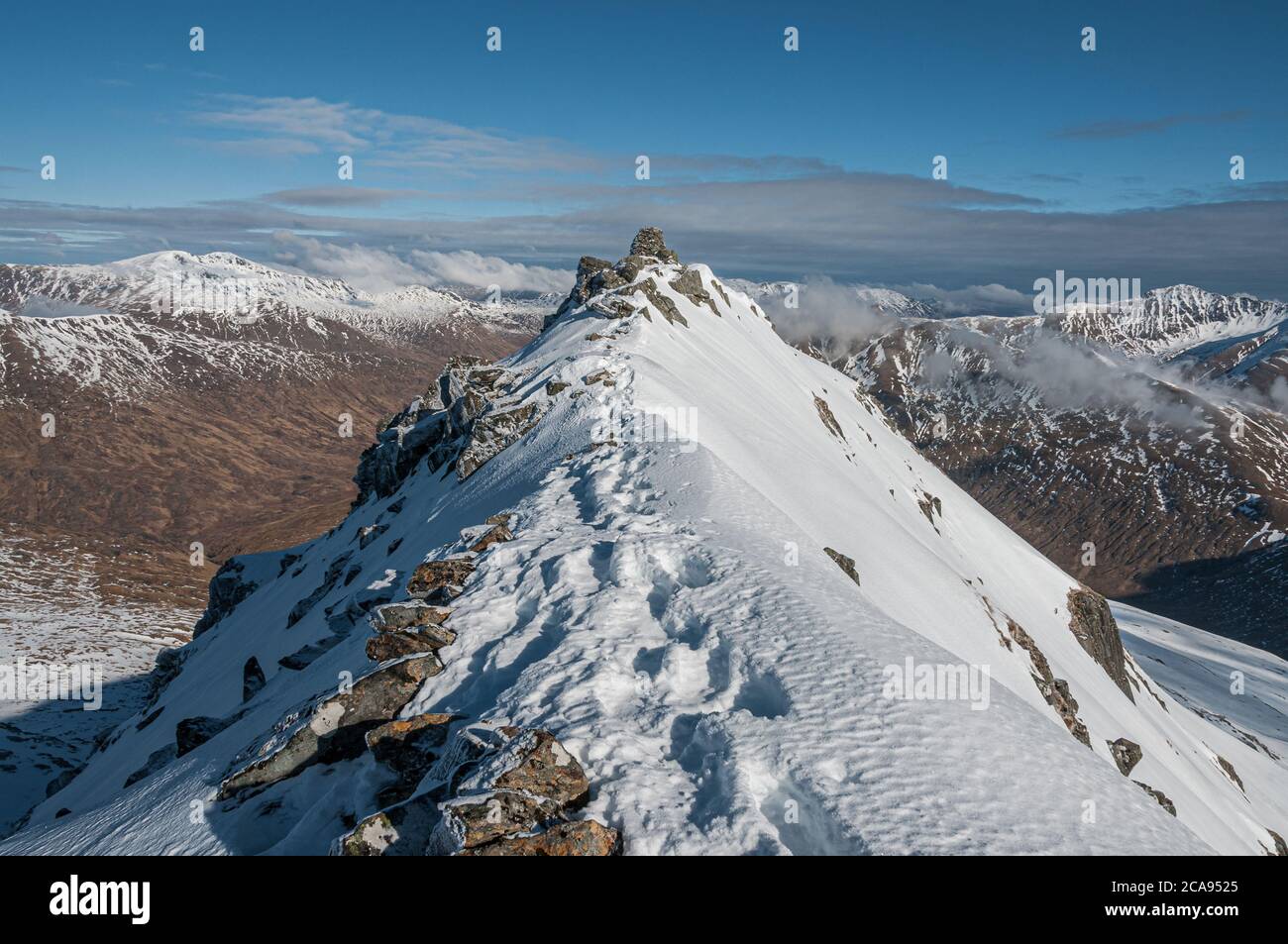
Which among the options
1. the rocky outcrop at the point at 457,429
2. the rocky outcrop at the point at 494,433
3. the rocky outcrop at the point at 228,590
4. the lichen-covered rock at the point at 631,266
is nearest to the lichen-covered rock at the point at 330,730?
the rocky outcrop at the point at 457,429

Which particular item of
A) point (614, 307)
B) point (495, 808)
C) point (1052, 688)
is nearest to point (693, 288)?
point (614, 307)

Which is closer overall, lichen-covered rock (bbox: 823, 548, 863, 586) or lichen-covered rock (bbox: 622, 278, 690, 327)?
lichen-covered rock (bbox: 823, 548, 863, 586)

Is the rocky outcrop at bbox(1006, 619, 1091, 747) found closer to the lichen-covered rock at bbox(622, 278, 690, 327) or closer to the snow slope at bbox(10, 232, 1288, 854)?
the snow slope at bbox(10, 232, 1288, 854)

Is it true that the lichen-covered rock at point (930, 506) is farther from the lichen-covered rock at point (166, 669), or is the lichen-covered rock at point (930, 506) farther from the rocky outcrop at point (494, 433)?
the lichen-covered rock at point (166, 669)

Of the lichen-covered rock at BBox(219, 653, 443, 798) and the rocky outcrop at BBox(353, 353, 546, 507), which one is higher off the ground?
the rocky outcrop at BBox(353, 353, 546, 507)

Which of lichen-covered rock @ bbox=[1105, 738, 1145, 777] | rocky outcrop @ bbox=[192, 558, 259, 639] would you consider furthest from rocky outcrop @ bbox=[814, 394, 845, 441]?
rocky outcrop @ bbox=[192, 558, 259, 639]

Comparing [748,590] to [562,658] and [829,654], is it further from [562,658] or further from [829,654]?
[562,658]
